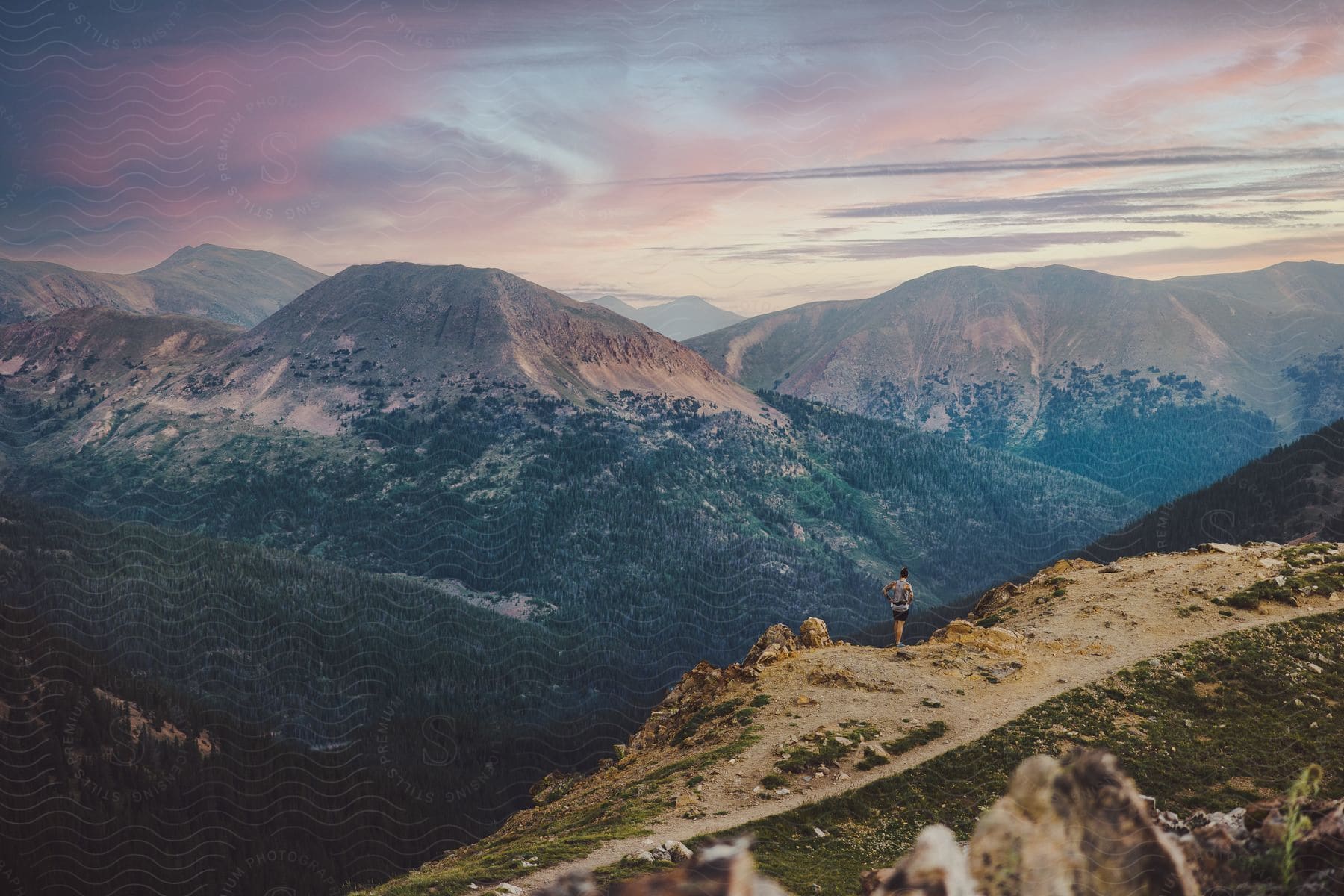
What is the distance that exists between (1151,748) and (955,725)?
8.84 meters

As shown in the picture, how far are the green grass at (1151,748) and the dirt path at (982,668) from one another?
1.41 m

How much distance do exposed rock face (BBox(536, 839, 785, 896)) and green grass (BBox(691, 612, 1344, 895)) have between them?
20594 mm

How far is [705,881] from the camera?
8031 millimetres

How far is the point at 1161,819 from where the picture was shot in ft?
54.9

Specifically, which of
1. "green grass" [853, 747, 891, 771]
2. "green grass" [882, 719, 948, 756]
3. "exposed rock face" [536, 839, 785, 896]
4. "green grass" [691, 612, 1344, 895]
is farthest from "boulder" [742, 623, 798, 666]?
"exposed rock face" [536, 839, 785, 896]

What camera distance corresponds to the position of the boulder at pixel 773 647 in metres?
52.6

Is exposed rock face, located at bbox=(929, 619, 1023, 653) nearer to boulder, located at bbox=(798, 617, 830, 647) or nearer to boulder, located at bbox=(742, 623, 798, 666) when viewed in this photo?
boulder, located at bbox=(798, 617, 830, 647)

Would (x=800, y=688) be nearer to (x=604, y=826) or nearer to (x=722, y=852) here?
(x=604, y=826)

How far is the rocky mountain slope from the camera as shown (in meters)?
31.4

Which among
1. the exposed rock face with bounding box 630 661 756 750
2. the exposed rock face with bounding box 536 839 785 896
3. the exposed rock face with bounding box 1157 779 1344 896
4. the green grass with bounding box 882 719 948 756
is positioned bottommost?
the exposed rock face with bounding box 630 661 756 750

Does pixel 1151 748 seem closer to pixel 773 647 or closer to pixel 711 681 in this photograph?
pixel 773 647

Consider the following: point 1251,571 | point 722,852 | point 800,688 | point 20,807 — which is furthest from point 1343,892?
point 20,807

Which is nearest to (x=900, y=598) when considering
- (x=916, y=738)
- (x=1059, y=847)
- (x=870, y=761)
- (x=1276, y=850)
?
(x=916, y=738)

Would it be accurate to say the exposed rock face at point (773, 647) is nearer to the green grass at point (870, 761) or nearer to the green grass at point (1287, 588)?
the green grass at point (870, 761)
